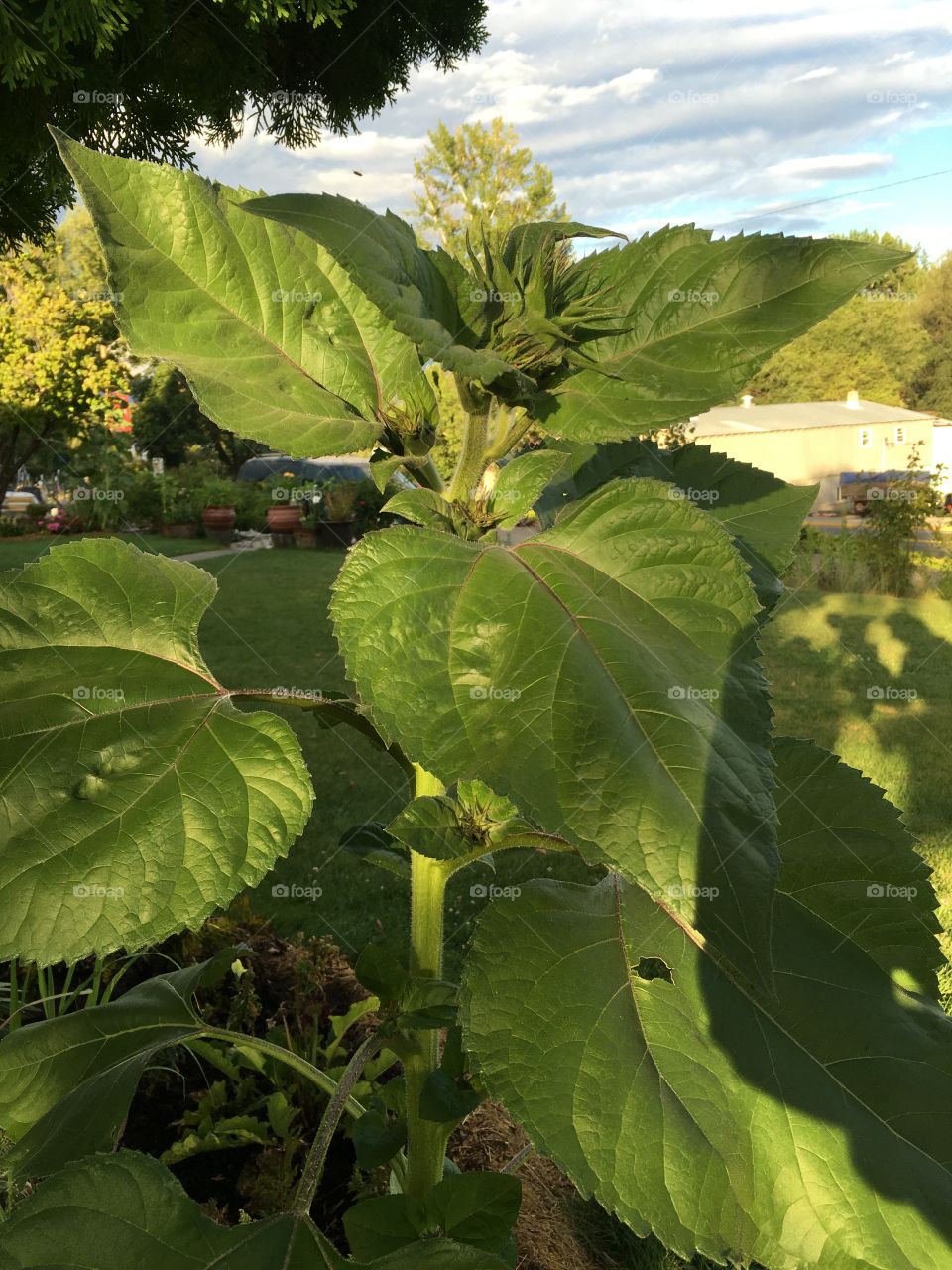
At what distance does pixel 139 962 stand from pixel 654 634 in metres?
2.61

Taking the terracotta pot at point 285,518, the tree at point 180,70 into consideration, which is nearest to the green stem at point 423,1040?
the tree at point 180,70

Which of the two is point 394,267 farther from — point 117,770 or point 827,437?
point 827,437

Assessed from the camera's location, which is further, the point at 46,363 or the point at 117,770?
the point at 46,363

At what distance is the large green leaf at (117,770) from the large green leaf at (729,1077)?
28cm

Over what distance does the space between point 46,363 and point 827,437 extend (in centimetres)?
2666

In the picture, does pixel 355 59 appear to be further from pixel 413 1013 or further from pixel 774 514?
pixel 413 1013

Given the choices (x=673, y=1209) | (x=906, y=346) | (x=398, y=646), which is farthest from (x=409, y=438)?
(x=906, y=346)

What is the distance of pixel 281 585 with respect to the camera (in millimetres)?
11445

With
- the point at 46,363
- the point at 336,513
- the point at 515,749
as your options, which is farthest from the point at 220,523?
the point at 515,749

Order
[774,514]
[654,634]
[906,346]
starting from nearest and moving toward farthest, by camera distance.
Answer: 1. [654,634]
2. [774,514]
3. [906,346]

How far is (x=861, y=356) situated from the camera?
34.6 m

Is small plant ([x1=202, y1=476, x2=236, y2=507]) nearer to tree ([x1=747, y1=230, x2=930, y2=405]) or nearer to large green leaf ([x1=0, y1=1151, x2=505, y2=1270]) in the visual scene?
large green leaf ([x1=0, y1=1151, x2=505, y2=1270])

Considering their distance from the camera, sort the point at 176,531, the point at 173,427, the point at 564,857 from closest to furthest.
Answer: the point at 564,857
the point at 176,531
the point at 173,427

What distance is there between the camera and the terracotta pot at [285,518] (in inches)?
608
